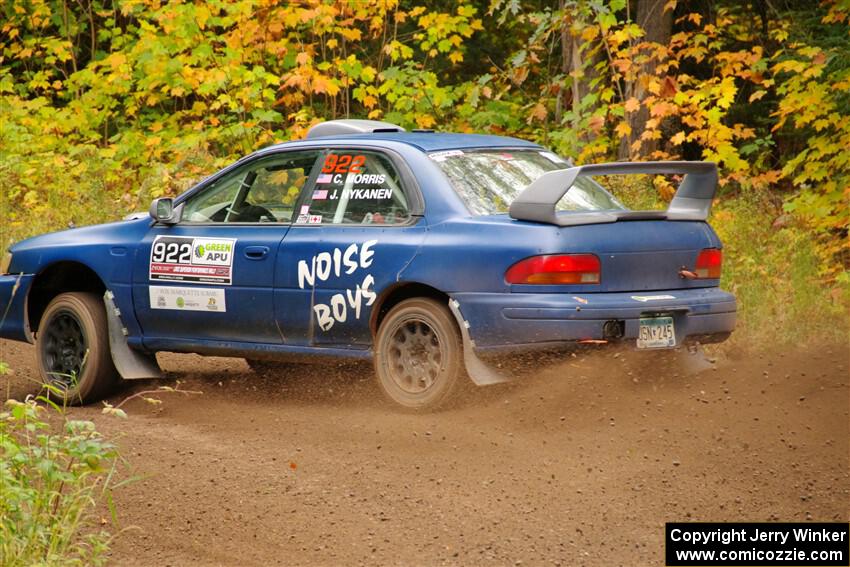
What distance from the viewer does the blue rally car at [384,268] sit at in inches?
273

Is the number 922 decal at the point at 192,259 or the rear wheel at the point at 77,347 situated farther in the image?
the rear wheel at the point at 77,347

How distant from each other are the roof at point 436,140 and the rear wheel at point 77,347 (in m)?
1.93

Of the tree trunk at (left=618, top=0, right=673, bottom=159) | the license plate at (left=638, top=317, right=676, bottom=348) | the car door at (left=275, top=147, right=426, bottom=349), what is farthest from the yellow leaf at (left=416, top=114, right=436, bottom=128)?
the license plate at (left=638, top=317, right=676, bottom=348)

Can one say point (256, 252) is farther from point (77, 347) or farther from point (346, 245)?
point (77, 347)

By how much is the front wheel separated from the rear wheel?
2.16 meters

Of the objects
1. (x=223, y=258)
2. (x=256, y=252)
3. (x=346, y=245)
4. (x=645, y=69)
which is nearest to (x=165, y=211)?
(x=223, y=258)

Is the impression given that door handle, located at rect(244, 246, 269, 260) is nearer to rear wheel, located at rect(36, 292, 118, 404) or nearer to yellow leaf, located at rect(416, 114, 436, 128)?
rear wheel, located at rect(36, 292, 118, 404)

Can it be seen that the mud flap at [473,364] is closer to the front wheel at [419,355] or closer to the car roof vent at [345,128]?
the front wheel at [419,355]

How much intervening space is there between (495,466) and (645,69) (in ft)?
27.1

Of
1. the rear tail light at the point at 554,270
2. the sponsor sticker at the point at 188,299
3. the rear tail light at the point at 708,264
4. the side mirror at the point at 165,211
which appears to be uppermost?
the side mirror at the point at 165,211

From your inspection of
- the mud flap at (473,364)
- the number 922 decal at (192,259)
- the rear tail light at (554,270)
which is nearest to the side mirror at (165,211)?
the number 922 decal at (192,259)

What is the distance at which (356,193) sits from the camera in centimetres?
781

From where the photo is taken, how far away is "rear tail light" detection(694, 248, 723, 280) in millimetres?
7445

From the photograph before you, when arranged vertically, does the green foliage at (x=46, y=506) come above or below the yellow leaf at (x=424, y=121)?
below
